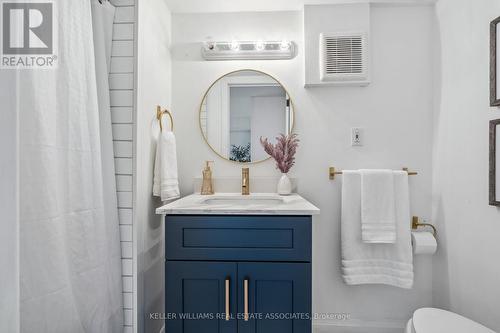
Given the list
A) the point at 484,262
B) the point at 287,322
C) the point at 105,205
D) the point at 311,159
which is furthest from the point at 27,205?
the point at 484,262

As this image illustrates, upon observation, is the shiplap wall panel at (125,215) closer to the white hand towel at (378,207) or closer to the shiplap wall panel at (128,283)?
the shiplap wall panel at (128,283)

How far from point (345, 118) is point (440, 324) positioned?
4.15 feet

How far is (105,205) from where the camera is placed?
1.40 m

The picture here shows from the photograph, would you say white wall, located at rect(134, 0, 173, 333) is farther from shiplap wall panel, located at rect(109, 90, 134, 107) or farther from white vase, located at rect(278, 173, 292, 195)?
white vase, located at rect(278, 173, 292, 195)

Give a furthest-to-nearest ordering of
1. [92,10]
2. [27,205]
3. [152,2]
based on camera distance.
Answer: [152,2]
[92,10]
[27,205]

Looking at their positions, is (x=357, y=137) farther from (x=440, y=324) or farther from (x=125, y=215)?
(x=125, y=215)

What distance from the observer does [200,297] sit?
55.8 inches

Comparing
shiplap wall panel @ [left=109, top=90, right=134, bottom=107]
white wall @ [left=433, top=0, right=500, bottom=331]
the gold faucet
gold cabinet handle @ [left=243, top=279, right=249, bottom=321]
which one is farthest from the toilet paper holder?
shiplap wall panel @ [left=109, top=90, right=134, bottom=107]

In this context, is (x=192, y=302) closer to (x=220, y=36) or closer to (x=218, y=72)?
(x=218, y=72)

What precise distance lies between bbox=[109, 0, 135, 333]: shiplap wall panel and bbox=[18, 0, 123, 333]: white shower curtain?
2.2 inches

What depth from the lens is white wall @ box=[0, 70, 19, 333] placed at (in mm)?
837

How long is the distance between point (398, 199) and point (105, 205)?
1.68 meters

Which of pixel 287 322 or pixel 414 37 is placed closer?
pixel 287 322

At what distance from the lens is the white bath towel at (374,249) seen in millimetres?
1796
